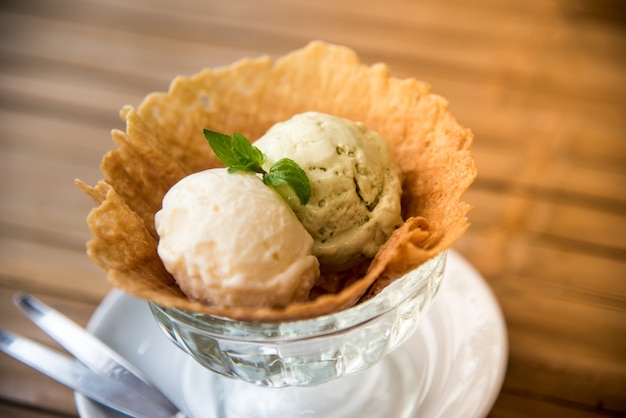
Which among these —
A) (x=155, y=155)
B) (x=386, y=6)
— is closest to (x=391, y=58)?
(x=386, y=6)

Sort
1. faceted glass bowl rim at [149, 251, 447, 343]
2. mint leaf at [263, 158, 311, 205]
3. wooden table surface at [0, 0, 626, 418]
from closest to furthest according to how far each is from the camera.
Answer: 1. faceted glass bowl rim at [149, 251, 447, 343]
2. mint leaf at [263, 158, 311, 205]
3. wooden table surface at [0, 0, 626, 418]

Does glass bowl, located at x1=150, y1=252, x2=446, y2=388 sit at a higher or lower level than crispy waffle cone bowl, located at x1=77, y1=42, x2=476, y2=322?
lower

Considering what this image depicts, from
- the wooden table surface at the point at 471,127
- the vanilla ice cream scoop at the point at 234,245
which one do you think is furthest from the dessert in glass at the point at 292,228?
the wooden table surface at the point at 471,127

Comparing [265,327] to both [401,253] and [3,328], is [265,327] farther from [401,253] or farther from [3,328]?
[3,328]

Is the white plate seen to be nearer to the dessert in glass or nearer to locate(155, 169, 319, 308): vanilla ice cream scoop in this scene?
the dessert in glass

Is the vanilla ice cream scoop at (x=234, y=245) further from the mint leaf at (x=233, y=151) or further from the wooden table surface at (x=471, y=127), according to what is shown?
the wooden table surface at (x=471, y=127)

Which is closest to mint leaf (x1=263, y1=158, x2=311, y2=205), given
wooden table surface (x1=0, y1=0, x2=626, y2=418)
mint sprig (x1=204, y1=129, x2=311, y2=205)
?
mint sprig (x1=204, y1=129, x2=311, y2=205)

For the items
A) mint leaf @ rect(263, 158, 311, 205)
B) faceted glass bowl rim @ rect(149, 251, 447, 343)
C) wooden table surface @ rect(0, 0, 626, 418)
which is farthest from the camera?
wooden table surface @ rect(0, 0, 626, 418)
